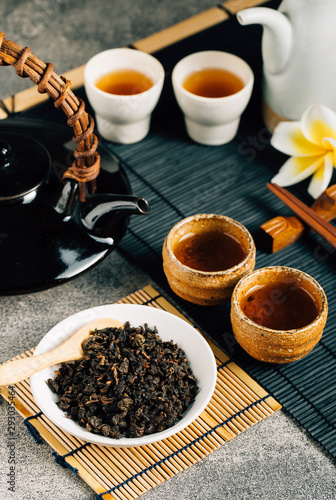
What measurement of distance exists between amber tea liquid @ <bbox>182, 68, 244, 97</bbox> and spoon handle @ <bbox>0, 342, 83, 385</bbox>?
712 millimetres

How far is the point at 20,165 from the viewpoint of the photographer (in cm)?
118

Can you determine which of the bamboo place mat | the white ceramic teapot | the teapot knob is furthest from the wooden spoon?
the white ceramic teapot

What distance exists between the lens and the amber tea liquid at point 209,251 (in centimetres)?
122

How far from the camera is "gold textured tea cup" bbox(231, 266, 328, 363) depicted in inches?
41.7

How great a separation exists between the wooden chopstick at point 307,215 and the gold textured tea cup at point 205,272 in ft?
0.60

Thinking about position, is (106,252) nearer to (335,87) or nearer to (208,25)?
(335,87)

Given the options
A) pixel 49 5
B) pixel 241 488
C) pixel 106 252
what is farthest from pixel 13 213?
pixel 49 5

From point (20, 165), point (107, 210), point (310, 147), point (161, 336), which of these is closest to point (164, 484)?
point (161, 336)

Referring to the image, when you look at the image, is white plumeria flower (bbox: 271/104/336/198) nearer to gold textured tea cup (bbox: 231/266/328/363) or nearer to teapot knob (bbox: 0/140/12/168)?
gold textured tea cup (bbox: 231/266/328/363)

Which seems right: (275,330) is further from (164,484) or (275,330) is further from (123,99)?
(123,99)

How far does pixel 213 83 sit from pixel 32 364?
0.81 m

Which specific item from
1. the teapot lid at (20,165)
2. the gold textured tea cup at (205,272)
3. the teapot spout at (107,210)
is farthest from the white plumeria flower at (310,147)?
the teapot lid at (20,165)

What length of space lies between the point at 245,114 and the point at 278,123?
120mm

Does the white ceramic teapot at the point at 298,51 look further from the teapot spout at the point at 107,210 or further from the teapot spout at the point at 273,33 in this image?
the teapot spout at the point at 107,210
